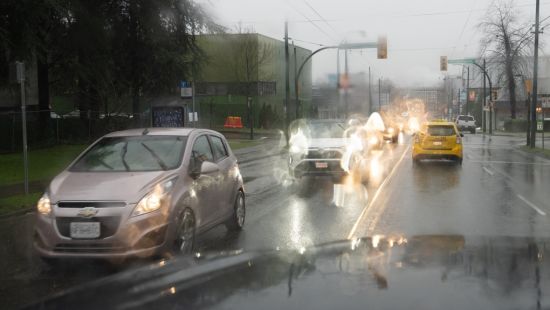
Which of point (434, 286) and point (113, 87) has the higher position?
Answer: point (113, 87)

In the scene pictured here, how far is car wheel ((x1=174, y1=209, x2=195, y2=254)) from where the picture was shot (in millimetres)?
6398

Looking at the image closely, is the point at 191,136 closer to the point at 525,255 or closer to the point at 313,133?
the point at 525,255

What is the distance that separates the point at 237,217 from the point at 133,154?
2.08 metres

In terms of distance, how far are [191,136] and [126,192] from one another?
177 centimetres

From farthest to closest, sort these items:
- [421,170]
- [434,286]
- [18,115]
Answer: [18,115] → [421,170] → [434,286]

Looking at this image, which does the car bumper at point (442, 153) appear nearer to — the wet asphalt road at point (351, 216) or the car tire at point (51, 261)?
the wet asphalt road at point (351, 216)

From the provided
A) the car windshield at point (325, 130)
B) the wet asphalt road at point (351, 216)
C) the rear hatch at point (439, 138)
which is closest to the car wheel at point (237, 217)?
the wet asphalt road at point (351, 216)

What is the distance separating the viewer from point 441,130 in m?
20.7

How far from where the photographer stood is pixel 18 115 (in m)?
24.4

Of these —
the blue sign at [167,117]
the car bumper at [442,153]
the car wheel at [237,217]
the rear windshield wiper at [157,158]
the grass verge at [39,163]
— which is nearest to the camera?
the rear windshield wiper at [157,158]

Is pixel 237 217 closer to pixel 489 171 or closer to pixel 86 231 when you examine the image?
pixel 86 231

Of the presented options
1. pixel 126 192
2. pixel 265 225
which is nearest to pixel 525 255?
pixel 126 192

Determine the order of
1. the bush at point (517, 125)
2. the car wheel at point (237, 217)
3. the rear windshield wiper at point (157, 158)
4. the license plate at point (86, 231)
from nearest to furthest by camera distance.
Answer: the license plate at point (86, 231)
the rear windshield wiper at point (157, 158)
the car wheel at point (237, 217)
the bush at point (517, 125)

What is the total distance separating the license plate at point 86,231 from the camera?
19.2 feet
